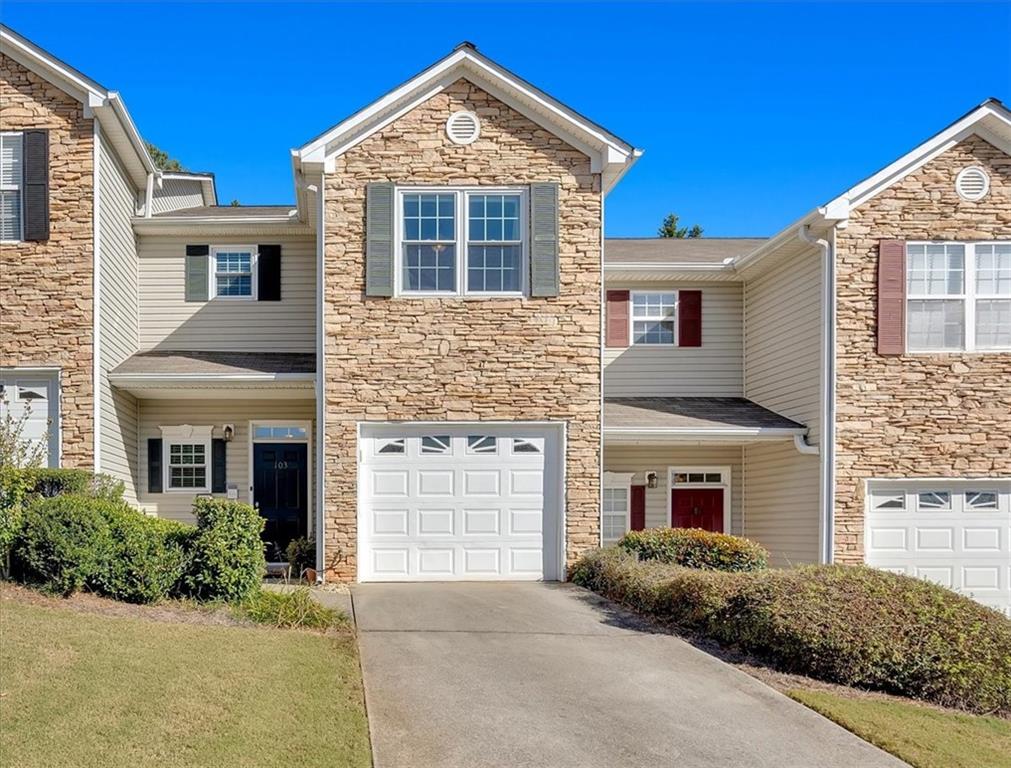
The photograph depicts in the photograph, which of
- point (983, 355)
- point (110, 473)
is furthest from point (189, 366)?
point (983, 355)

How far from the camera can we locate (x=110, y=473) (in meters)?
14.1

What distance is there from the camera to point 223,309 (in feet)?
52.4

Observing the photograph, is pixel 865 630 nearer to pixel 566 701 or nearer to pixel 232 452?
pixel 566 701

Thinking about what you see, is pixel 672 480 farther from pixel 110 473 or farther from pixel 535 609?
pixel 110 473

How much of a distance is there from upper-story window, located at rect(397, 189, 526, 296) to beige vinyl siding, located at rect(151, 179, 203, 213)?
7091 mm

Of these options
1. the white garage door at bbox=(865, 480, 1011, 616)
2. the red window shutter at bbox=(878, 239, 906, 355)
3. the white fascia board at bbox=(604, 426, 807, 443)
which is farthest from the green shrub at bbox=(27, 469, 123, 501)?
the red window shutter at bbox=(878, 239, 906, 355)

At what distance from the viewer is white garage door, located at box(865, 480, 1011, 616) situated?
14.1 metres

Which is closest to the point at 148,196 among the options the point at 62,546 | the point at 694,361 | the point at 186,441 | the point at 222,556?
the point at 186,441

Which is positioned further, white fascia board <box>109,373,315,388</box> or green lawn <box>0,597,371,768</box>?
white fascia board <box>109,373,315,388</box>

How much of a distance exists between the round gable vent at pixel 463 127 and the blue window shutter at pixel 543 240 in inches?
45.8

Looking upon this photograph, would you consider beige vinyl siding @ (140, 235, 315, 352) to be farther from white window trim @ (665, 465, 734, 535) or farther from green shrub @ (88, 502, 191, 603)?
white window trim @ (665, 465, 734, 535)

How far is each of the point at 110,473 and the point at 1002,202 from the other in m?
14.4

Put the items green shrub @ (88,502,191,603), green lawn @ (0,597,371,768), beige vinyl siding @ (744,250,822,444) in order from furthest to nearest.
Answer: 1. beige vinyl siding @ (744,250,822,444)
2. green shrub @ (88,502,191,603)
3. green lawn @ (0,597,371,768)

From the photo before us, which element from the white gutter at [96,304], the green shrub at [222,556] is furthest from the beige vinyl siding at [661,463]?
the white gutter at [96,304]
